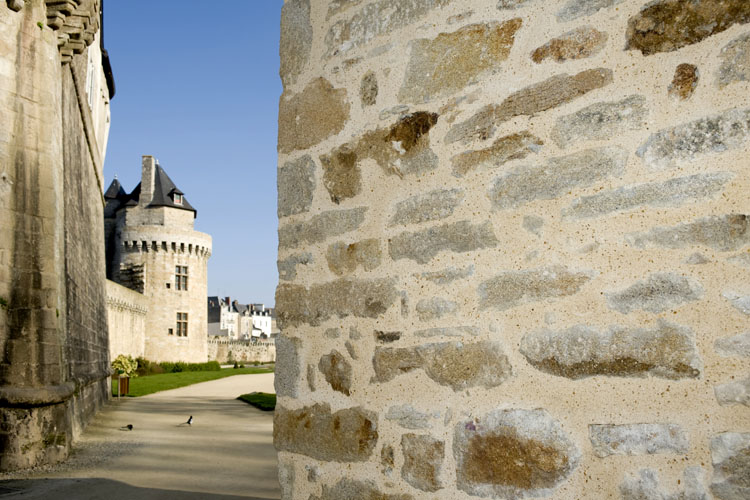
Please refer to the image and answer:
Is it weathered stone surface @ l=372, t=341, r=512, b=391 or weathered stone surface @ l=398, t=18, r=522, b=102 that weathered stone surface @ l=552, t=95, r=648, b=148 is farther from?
weathered stone surface @ l=372, t=341, r=512, b=391

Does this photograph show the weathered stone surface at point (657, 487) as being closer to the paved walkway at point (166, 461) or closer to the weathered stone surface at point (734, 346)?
the weathered stone surface at point (734, 346)

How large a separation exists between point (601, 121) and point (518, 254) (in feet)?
1.65

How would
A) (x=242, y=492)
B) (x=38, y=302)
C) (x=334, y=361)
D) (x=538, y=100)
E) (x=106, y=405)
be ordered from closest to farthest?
(x=538, y=100), (x=334, y=361), (x=242, y=492), (x=38, y=302), (x=106, y=405)

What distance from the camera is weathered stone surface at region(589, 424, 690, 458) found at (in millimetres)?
1730

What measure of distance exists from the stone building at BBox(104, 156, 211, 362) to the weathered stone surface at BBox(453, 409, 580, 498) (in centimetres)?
3327

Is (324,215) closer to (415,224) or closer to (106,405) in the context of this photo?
(415,224)

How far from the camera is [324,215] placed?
2729 mm

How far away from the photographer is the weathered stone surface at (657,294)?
5.74ft

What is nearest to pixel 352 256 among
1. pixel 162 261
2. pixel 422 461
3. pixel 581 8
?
pixel 422 461

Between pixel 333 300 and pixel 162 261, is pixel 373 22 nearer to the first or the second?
pixel 333 300

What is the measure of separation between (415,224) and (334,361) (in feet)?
2.29

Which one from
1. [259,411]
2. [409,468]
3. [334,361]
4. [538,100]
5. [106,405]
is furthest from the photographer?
[106,405]

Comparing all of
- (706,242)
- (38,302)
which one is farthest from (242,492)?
(706,242)

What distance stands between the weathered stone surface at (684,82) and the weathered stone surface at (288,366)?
5.86 ft
